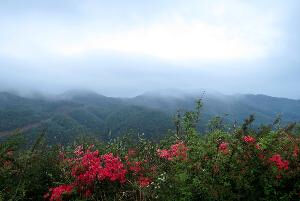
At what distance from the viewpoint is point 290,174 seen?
22.5 feet

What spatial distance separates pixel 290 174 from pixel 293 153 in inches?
24.3

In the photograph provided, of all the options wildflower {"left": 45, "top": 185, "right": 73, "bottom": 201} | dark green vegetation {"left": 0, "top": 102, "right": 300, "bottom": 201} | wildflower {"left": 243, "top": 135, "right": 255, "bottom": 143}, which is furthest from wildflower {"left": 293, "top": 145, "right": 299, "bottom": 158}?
wildflower {"left": 45, "top": 185, "right": 73, "bottom": 201}

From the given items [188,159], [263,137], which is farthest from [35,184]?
[263,137]

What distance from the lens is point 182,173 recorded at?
7539mm

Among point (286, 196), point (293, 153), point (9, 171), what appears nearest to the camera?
point (286, 196)

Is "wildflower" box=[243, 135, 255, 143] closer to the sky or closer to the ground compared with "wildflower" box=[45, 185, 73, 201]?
closer to the sky

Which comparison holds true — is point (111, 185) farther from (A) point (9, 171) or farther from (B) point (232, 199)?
(B) point (232, 199)

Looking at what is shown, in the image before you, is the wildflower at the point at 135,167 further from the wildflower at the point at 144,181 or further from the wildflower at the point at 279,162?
the wildflower at the point at 279,162

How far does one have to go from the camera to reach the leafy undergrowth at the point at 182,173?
22.5ft

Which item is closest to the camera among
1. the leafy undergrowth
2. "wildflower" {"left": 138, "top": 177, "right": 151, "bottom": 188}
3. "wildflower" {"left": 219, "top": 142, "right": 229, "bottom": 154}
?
the leafy undergrowth

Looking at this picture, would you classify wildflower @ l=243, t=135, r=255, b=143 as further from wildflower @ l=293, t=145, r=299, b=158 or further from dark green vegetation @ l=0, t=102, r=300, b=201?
wildflower @ l=293, t=145, r=299, b=158

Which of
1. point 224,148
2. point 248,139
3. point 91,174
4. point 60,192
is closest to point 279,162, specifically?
point 248,139

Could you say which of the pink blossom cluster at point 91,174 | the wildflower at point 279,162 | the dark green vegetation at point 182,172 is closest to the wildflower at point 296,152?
the dark green vegetation at point 182,172

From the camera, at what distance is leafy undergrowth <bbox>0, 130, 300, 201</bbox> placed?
6867 mm
